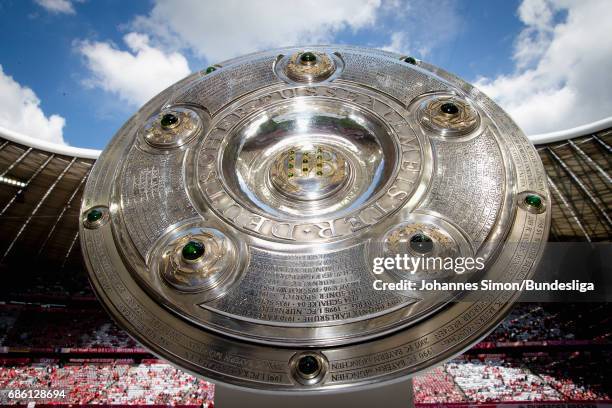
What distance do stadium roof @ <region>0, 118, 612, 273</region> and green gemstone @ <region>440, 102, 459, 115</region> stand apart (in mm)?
4360

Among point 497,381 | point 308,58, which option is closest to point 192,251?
point 308,58

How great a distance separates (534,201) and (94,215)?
2727mm

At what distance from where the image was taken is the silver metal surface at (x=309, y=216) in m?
2.10

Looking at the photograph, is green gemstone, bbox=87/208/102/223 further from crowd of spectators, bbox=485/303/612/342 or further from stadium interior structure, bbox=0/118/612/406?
crowd of spectators, bbox=485/303/612/342

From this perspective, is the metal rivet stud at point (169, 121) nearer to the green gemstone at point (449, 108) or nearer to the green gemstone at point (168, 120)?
the green gemstone at point (168, 120)

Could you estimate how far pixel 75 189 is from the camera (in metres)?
8.07

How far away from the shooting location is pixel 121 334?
36.9ft

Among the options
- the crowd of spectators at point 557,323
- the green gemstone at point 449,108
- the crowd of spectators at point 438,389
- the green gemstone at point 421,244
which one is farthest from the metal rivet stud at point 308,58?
the crowd of spectators at point 557,323

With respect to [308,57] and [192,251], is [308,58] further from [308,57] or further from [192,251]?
[192,251]

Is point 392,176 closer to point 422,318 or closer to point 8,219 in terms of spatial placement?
point 422,318

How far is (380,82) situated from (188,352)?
235cm

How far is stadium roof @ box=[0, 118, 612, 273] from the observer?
22.6ft

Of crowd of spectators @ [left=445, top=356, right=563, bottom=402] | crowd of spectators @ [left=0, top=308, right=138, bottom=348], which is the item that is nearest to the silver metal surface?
crowd of spectators @ [left=445, top=356, right=563, bottom=402]

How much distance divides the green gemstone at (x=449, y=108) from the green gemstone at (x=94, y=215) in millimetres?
2390
